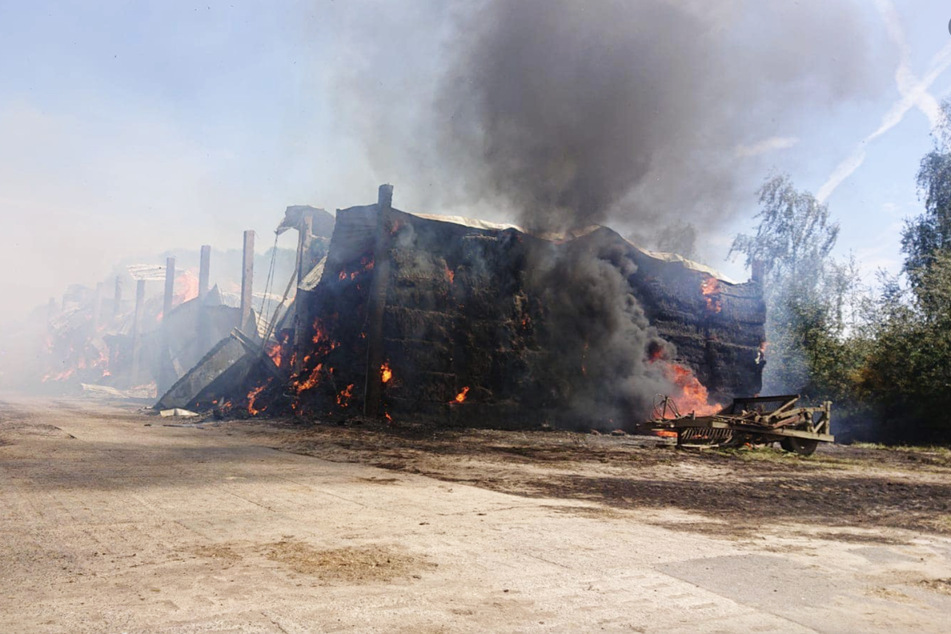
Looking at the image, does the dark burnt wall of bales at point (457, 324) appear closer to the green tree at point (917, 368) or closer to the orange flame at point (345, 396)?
the orange flame at point (345, 396)

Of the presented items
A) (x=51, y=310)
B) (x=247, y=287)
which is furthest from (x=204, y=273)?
(x=51, y=310)

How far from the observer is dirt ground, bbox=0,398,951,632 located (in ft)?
12.0

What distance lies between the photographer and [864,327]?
32.4m

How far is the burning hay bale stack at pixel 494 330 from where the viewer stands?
737 inches

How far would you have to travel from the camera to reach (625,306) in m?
22.2

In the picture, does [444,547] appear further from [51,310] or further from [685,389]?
[51,310]

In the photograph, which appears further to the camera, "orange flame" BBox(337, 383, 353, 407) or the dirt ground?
"orange flame" BBox(337, 383, 353, 407)

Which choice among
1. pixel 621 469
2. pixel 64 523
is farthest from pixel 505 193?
pixel 64 523

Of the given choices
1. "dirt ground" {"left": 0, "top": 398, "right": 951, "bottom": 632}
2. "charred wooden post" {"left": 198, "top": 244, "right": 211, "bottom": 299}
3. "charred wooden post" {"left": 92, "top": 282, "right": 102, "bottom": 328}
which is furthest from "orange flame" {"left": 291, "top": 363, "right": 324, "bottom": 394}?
"charred wooden post" {"left": 92, "top": 282, "right": 102, "bottom": 328}

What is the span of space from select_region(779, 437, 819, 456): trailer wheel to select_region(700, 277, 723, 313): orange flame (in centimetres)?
882

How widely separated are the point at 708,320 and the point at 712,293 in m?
0.97

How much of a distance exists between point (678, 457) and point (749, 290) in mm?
13409

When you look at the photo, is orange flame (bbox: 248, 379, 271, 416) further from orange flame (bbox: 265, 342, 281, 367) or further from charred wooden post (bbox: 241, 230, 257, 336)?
charred wooden post (bbox: 241, 230, 257, 336)

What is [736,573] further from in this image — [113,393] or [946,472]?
[113,393]
